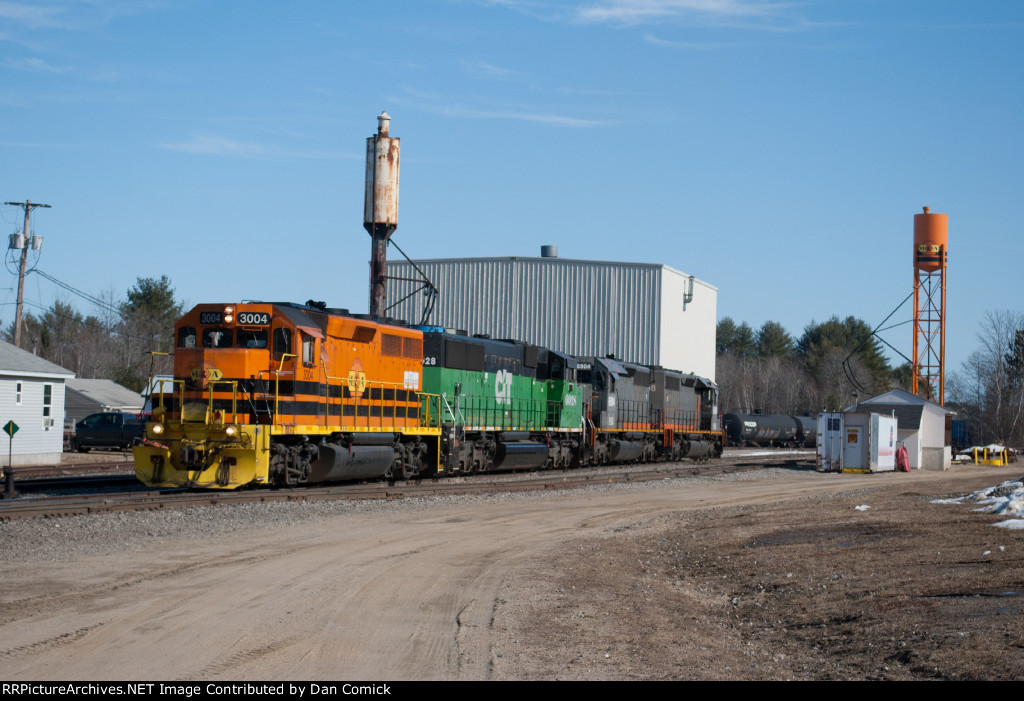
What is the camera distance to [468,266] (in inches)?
2250

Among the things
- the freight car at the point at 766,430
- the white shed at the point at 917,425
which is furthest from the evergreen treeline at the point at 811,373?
the white shed at the point at 917,425

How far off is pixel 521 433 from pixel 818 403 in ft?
298

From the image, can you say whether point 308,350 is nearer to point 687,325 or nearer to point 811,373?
point 687,325

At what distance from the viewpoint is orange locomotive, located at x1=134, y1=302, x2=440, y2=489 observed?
19125mm

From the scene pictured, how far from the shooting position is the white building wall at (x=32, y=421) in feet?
109

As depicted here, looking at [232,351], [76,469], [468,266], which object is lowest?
[76,469]

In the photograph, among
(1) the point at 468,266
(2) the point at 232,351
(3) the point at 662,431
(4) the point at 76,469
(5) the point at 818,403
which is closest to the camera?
(2) the point at 232,351

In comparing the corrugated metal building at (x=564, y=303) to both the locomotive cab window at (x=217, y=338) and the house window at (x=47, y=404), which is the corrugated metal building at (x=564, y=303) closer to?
the house window at (x=47, y=404)

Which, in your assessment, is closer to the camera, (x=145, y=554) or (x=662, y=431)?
(x=145, y=554)

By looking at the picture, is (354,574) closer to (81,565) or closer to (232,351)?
(81,565)

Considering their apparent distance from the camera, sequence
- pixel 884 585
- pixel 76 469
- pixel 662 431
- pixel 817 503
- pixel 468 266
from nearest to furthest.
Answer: pixel 884 585
pixel 817 503
pixel 76 469
pixel 662 431
pixel 468 266

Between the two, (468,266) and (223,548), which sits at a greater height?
(468,266)

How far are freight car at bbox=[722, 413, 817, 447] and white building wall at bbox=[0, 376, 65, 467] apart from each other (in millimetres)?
40108
